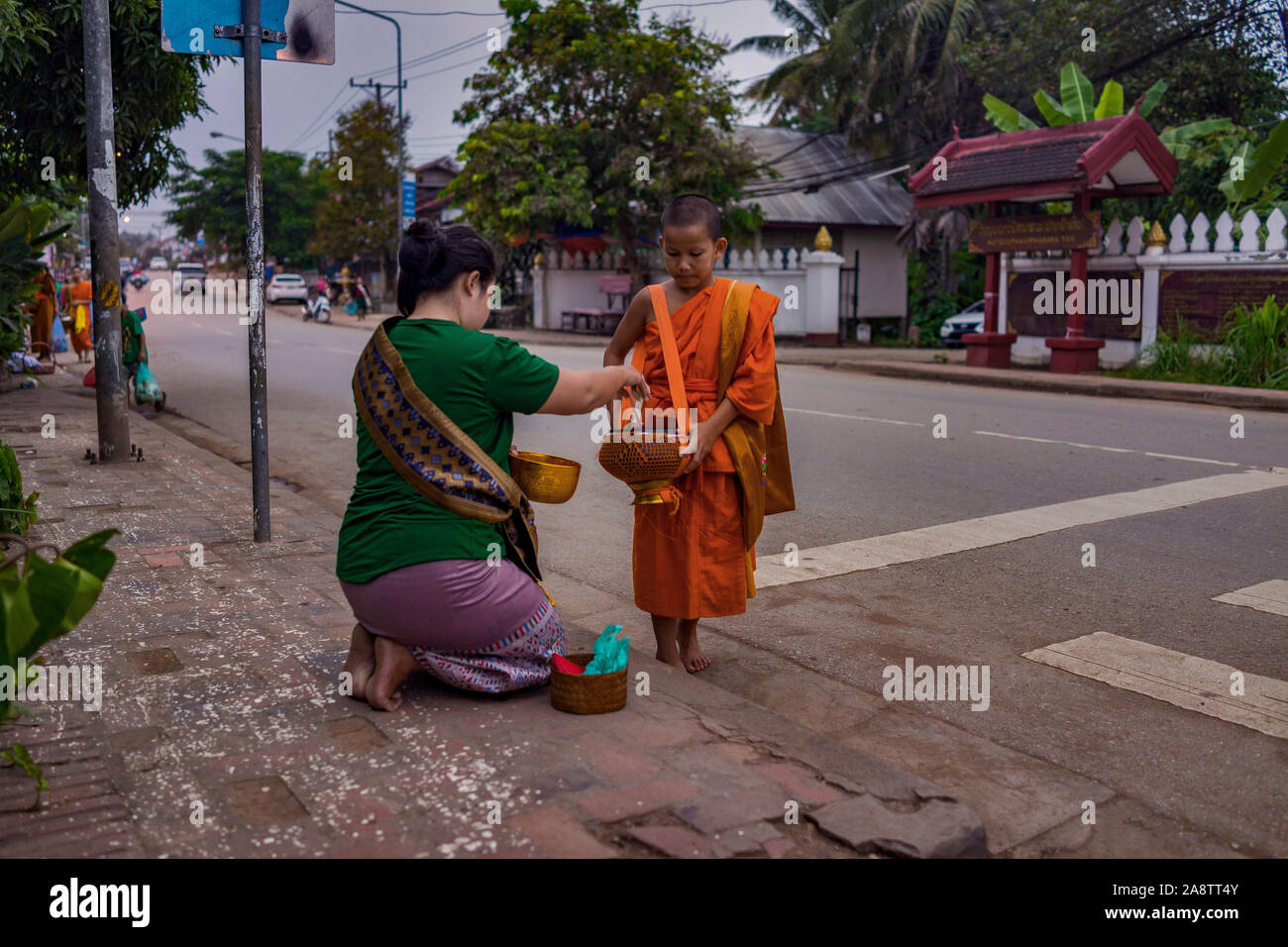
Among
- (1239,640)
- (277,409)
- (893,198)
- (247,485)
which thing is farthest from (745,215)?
(1239,640)

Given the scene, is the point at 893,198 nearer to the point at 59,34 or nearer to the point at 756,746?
the point at 59,34

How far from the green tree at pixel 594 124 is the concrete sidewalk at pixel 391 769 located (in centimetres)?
2218

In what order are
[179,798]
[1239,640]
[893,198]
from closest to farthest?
[179,798]
[1239,640]
[893,198]

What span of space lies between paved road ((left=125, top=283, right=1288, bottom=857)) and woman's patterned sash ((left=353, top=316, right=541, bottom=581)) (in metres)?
1.35

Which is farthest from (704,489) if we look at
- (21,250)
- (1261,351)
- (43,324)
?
(43,324)

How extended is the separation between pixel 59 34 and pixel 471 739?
1005cm

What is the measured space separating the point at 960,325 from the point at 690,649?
22616 millimetres

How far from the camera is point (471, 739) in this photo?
3242 millimetres

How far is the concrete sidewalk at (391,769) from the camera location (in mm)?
2680

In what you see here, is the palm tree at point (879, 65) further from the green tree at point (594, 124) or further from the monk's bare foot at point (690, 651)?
the monk's bare foot at point (690, 651)

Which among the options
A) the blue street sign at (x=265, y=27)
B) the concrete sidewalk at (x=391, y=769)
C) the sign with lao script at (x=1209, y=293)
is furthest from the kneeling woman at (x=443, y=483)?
the sign with lao script at (x=1209, y=293)

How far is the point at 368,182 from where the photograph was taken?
144 ft

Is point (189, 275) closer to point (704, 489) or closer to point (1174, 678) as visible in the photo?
point (704, 489)

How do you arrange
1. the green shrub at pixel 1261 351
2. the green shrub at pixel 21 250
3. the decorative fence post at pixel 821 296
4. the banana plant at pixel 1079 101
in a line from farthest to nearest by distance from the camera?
the decorative fence post at pixel 821 296
the banana plant at pixel 1079 101
the green shrub at pixel 1261 351
the green shrub at pixel 21 250
